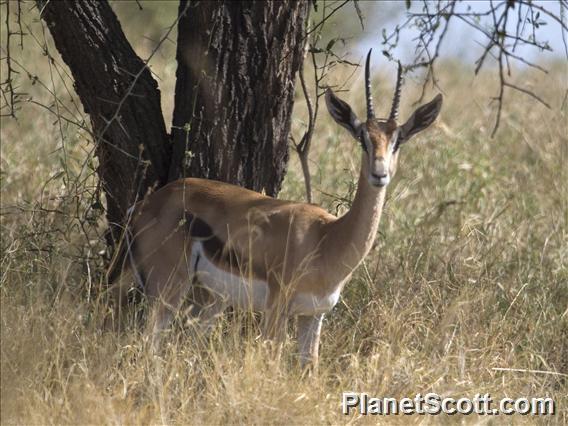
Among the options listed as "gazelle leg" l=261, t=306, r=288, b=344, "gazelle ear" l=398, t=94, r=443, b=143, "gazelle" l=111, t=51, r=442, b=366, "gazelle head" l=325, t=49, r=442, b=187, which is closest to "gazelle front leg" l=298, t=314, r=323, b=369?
"gazelle" l=111, t=51, r=442, b=366

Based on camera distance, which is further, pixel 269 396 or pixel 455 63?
pixel 455 63

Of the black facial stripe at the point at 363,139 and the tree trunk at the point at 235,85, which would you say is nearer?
the black facial stripe at the point at 363,139

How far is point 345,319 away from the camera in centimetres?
596

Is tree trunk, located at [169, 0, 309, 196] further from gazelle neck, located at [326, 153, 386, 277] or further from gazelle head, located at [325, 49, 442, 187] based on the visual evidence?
gazelle neck, located at [326, 153, 386, 277]

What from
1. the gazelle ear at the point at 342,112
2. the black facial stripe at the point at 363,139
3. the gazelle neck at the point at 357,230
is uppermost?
the gazelle ear at the point at 342,112

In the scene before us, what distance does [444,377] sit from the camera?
17.0ft

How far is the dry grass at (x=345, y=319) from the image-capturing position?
450 cm

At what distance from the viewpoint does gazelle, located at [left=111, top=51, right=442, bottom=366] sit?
5199 millimetres

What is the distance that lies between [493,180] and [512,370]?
393cm

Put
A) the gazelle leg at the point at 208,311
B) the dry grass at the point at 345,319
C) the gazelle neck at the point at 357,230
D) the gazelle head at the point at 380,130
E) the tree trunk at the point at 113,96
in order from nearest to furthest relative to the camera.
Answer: the dry grass at the point at 345,319
the gazelle head at the point at 380,130
the gazelle neck at the point at 357,230
the gazelle leg at the point at 208,311
the tree trunk at the point at 113,96

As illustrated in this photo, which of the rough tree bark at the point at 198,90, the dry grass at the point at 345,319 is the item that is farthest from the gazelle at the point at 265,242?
the rough tree bark at the point at 198,90

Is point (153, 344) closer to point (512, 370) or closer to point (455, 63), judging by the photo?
point (512, 370)

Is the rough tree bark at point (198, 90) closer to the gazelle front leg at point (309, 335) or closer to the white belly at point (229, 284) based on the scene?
the white belly at point (229, 284)

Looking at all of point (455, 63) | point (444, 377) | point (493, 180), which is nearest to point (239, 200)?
point (444, 377)
